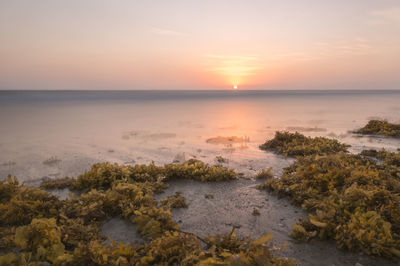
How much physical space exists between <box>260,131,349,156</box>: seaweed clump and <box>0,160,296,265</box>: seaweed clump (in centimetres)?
285

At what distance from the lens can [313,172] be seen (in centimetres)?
447

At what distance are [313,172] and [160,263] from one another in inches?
126

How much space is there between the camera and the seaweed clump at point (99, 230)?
7.63ft

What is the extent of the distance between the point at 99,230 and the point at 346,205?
3.24 metres

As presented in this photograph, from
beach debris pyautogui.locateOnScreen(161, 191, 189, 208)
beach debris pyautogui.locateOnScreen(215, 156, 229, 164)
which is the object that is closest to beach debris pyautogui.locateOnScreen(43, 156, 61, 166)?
beach debris pyautogui.locateOnScreen(161, 191, 189, 208)

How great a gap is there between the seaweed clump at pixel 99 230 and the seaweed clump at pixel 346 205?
84 centimetres

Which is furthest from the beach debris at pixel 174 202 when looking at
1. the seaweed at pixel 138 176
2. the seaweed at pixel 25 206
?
the seaweed at pixel 25 206

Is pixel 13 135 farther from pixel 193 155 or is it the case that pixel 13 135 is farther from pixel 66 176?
pixel 193 155

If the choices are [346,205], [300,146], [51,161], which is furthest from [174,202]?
[300,146]

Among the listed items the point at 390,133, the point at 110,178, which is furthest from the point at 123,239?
the point at 390,133

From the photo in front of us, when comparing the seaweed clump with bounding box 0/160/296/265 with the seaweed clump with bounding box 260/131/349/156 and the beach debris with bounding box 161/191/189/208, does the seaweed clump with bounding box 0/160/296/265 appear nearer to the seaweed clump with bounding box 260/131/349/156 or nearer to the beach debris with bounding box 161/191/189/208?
the beach debris with bounding box 161/191/189/208

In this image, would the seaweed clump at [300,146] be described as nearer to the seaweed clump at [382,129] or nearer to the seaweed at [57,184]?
the seaweed clump at [382,129]

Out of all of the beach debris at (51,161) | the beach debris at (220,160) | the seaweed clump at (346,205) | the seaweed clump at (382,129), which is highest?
the seaweed clump at (382,129)

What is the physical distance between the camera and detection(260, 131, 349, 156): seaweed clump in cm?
708
